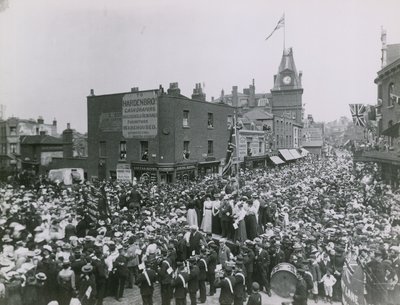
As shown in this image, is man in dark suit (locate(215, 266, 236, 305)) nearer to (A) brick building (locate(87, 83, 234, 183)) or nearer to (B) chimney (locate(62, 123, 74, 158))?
(A) brick building (locate(87, 83, 234, 183))

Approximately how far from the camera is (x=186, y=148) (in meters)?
28.5

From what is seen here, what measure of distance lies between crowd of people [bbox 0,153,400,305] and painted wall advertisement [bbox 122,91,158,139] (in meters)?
11.1

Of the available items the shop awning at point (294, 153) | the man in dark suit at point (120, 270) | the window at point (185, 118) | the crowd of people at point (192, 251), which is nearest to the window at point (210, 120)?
the window at point (185, 118)

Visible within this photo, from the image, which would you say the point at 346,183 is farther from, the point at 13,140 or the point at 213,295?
the point at 13,140

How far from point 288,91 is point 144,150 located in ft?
152

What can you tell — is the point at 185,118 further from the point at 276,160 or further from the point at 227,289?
the point at 227,289

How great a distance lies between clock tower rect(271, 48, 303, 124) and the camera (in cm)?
6625

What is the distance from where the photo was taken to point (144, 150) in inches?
1080

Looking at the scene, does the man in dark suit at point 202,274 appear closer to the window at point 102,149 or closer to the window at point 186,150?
the window at point 186,150

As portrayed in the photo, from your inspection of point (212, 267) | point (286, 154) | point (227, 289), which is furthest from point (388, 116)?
point (286, 154)

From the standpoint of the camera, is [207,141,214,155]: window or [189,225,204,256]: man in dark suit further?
[207,141,214,155]: window

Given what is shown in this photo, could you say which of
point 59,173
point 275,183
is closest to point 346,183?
point 275,183

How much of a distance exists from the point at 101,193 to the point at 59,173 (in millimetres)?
14995

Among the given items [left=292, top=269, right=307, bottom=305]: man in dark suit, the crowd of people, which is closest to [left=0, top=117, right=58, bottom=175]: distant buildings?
the crowd of people
